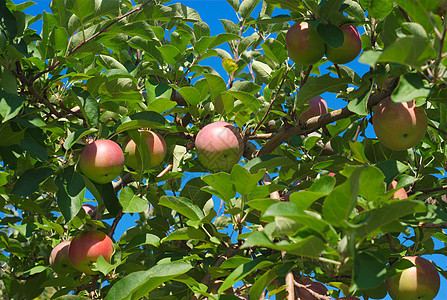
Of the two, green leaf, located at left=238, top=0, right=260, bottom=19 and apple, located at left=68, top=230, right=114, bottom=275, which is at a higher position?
green leaf, located at left=238, top=0, right=260, bottom=19

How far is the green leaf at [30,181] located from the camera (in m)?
1.90

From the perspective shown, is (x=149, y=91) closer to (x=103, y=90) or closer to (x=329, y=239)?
(x=103, y=90)

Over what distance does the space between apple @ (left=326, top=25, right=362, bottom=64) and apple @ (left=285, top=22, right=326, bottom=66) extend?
43 mm

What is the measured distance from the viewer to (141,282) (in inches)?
59.5

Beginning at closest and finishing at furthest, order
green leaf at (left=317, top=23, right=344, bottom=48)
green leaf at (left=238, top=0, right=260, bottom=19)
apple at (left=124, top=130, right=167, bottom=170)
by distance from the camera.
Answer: green leaf at (left=317, top=23, right=344, bottom=48) → apple at (left=124, top=130, right=167, bottom=170) → green leaf at (left=238, top=0, right=260, bottom=19)

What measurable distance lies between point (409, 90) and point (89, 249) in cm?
153

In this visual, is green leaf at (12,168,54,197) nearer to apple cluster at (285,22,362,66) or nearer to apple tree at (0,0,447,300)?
apple tree at (0,0,447,300)

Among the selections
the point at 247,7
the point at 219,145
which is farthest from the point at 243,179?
the point at 247,7

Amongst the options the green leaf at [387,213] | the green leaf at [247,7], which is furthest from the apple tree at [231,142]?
the green leaf at [247,7]

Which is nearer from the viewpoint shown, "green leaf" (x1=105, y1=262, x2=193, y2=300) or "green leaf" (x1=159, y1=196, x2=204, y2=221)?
"green leaf" (x1=105, y1=262, x2=193, y2=300)

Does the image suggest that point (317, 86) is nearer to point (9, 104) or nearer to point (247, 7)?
point (9, 104)

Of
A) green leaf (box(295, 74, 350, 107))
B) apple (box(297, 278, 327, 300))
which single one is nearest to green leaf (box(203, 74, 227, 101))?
green leaf (box(295, 74, 350, 107))

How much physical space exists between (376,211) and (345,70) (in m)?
1.19

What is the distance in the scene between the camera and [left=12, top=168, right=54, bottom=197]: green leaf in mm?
1901
